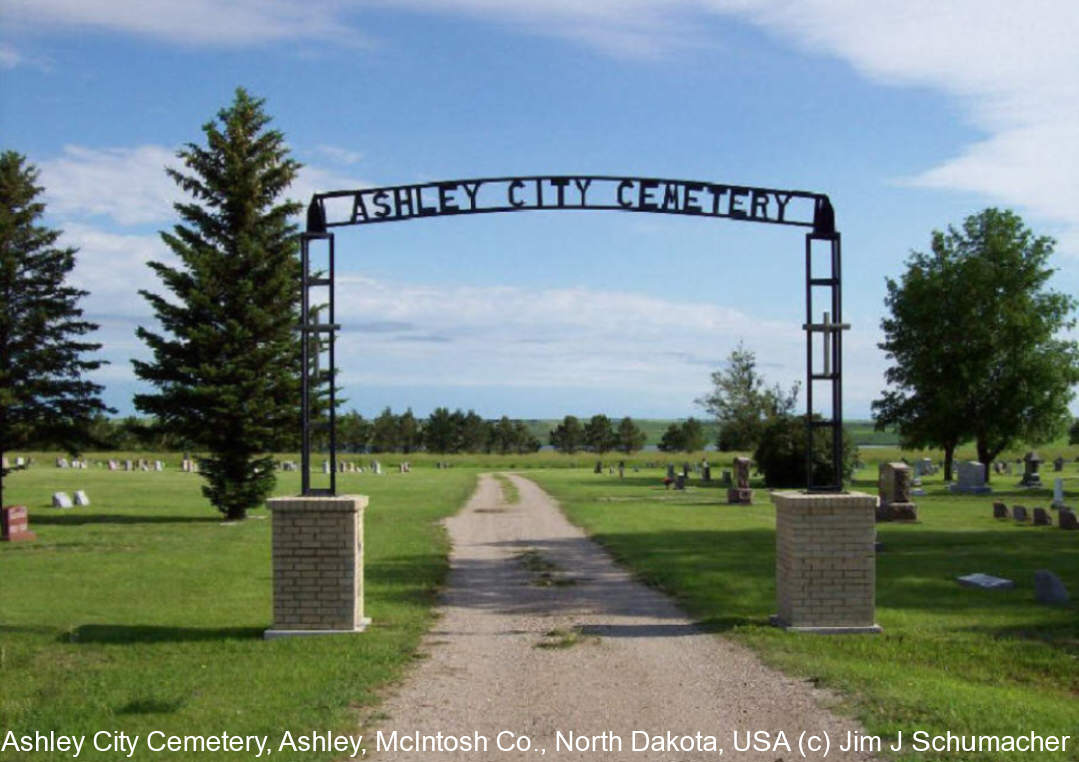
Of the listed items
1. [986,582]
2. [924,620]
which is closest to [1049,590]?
[986,582]

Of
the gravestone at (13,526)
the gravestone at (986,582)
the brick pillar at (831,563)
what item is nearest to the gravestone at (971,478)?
the gravestone at (986,582)

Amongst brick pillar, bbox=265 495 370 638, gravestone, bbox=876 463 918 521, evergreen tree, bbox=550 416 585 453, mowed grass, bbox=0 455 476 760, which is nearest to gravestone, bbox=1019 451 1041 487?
gravestone, bbox=876 463 918 521

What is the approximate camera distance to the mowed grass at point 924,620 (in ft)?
23.8

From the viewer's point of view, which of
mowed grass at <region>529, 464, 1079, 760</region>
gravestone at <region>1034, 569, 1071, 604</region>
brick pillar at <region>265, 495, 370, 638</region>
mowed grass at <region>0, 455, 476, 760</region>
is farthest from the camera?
gravestone at <region>1034, 569, 1071, 604</region>

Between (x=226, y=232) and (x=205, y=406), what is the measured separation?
4.72 meters

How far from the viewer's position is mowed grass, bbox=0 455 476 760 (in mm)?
7366

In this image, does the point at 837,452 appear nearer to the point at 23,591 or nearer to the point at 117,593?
the point at 117,593

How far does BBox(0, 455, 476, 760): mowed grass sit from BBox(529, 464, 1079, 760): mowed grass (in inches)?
135

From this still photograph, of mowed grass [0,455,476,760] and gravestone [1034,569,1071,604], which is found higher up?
gravestone [1034,569,1071,604]

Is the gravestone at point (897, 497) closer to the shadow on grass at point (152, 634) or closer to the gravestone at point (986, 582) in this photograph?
the gravestone at point (986, 582)

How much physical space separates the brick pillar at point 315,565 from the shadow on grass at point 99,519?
63.5 ft

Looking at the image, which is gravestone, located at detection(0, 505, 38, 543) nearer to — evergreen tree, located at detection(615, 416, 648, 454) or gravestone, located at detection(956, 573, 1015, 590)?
gravestone, located at detection(956, 573, 1015, 590)

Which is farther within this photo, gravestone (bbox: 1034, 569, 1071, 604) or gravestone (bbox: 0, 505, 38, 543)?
gravestone (bbox: 0, 505, 38, 543)

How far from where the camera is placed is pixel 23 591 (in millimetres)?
14688
